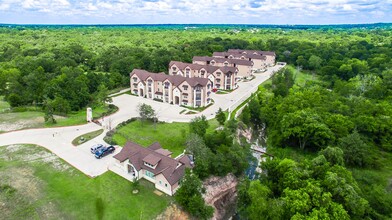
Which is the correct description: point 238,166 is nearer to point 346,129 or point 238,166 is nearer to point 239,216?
point 239,216

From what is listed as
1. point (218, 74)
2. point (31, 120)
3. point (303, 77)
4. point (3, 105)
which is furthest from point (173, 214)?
point (303, 77)

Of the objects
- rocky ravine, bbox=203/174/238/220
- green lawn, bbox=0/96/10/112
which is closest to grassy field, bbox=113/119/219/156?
rocky ravine, bbox=203/174/238/220

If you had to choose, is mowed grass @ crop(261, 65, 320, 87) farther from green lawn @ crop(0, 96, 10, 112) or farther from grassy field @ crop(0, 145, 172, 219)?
green lawn @ crop(0, 96, 10, 112)

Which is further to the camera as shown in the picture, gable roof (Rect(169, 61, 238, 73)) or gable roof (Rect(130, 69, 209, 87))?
gable roof (Rect(169, 61, 238, 73))

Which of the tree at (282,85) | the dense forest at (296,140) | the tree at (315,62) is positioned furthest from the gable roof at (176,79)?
the tree at (315,62)

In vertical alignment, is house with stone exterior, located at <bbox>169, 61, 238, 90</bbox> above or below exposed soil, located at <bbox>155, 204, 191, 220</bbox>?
above

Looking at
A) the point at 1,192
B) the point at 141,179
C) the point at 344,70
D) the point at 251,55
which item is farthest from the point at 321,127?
the point at 251,55
